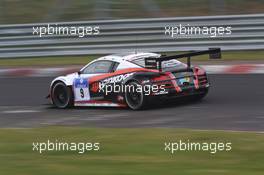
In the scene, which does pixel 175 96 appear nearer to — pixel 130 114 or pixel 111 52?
pixel 130 114

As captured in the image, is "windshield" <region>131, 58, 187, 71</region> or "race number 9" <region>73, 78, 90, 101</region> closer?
"windshield" <region>131, 58, 187, 71</region>

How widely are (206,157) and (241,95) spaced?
6401mm

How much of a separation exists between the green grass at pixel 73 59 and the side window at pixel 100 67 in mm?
6591

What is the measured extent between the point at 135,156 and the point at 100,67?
575 centimetres

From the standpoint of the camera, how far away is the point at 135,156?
8672 mm

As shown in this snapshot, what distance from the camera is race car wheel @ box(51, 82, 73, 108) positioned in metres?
14.8

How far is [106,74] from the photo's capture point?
14039 mm

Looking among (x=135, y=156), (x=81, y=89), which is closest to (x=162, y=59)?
(x=81, y=89)

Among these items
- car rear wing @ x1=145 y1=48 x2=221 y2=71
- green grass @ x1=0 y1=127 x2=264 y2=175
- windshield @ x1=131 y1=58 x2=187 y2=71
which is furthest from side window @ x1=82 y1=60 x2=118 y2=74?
green grass @ x1=0 y1=127 x2=264 y2=175

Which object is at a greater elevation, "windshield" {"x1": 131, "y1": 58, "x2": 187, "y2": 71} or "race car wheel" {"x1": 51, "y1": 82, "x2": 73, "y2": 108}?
"windshield" {"x1": 131, "y1": 58, "x2": 187, "y2": 71}

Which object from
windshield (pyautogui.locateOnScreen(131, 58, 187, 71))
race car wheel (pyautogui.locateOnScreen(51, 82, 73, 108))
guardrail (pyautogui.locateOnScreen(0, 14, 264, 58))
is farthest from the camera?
guardrail (pyautogui.locateOnScreen(0, 14, 264, 58))
